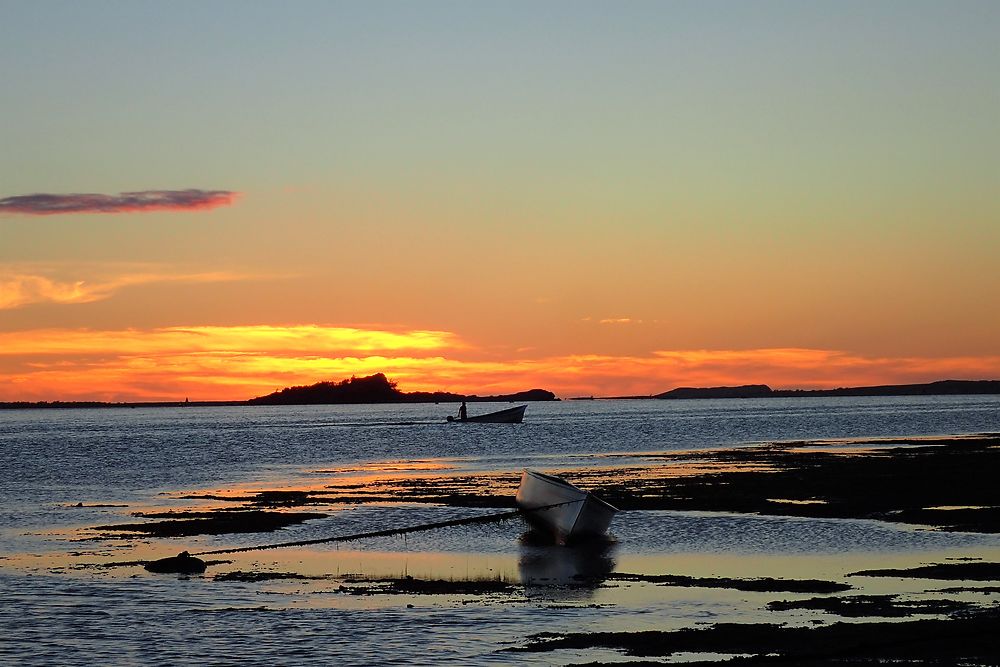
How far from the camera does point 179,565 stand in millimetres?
28344

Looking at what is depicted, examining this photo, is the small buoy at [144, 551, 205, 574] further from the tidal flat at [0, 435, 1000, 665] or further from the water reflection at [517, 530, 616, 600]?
the water reflection at [517, 530, 616, 600]

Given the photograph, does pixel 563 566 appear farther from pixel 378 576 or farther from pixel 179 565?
pixel 179 565

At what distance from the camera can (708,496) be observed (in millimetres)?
44406

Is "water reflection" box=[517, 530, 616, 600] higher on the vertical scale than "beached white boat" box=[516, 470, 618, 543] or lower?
lower

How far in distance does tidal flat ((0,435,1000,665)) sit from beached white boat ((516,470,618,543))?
0.59m

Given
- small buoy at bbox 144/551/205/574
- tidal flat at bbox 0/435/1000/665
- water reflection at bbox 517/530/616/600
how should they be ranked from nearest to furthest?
tidal flat at bbox 0/435/1000/665 → water reflection at bbox 517/530/616/600 → small buoy at bbox 144/551/205/574

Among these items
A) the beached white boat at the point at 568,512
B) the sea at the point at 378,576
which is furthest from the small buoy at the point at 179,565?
the beached white boat at the point at 568,512

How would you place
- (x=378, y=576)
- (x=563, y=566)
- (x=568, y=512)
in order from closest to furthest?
1. (x=378, y=576)
2. (x=563, y=566)
3. (x=568, y=512)

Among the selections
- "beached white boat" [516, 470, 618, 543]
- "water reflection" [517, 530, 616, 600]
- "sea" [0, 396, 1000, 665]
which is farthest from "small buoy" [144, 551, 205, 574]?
"beached white boat" [516, 470, 618, 543]

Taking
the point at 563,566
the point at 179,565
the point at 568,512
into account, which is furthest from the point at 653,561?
the point at 179,565

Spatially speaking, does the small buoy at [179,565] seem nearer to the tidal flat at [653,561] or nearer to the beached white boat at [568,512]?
the tidal flat at [653,561]

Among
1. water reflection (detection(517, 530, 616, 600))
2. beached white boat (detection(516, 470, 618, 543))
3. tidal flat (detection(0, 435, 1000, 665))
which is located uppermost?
beached white boat (detection(516, 470, 618, 543))

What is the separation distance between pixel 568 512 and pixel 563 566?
528 cm

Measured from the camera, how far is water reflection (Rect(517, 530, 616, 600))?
25172 mm
